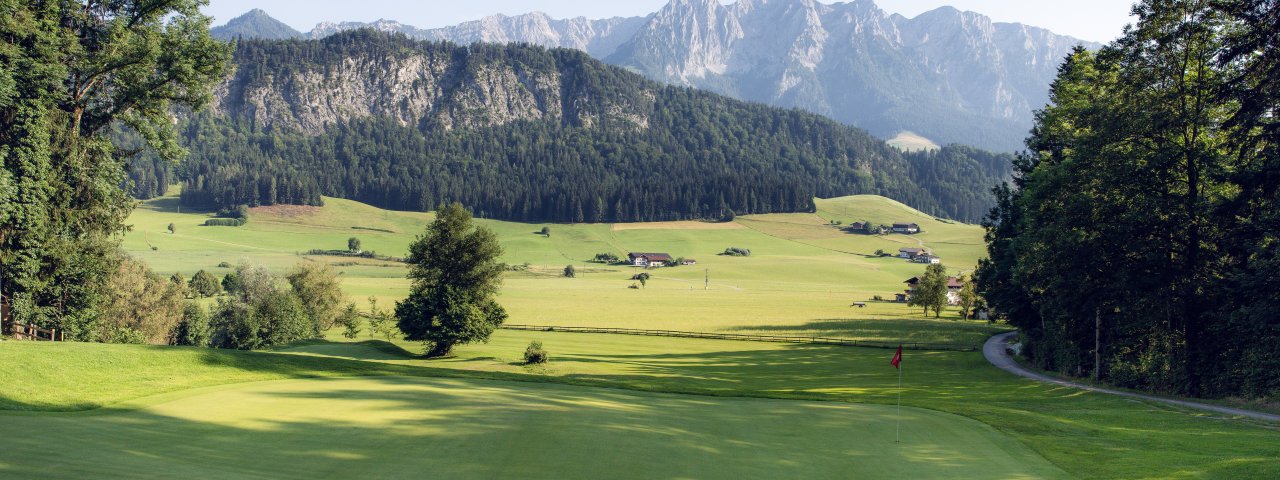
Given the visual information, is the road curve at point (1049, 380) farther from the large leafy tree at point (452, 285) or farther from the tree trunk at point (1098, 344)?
the large leafy tree at point (452, 285)

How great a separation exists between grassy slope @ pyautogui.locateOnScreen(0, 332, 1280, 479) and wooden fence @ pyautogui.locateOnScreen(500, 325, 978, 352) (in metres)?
13.5

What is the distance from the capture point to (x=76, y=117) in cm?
3459

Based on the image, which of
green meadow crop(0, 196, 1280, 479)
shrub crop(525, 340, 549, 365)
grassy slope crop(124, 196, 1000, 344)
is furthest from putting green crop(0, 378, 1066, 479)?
grassy slope crop(124, 196, 1000, 344)

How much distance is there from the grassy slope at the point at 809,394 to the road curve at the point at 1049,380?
54.3 inches

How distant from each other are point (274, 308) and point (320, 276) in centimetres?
1236

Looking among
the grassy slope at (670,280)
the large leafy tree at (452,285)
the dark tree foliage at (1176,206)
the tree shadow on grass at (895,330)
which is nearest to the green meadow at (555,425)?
the dark tree foliage at (1176,206)

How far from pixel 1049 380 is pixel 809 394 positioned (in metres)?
18.6

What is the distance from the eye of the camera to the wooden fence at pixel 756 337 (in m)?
64.9

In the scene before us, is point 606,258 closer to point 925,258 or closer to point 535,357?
point 925,258

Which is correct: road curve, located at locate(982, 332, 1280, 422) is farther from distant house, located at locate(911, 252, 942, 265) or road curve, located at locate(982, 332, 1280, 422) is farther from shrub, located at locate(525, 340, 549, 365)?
distant house, located at locate(911, 252, 942, 265)

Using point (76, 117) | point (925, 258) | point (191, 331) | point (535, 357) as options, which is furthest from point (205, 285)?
point (925, 258)

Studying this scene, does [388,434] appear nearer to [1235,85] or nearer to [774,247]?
[1235,85]

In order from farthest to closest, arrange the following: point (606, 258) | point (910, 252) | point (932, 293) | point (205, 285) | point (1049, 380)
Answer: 1. point (910, 252)
2. point (606, 258)
3. point (932, 293)
4. point (205, 285)
5. point (1049, 380)

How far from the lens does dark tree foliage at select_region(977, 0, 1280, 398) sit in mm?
29453
